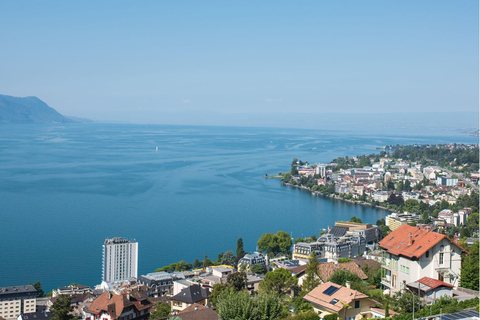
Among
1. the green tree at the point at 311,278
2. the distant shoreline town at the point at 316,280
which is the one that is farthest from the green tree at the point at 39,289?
the green tree at the point at 311,278

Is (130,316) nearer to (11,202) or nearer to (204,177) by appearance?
(11,202)

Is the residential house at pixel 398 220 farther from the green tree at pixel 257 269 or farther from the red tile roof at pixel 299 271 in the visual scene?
the red tile roof at pixel 299 271

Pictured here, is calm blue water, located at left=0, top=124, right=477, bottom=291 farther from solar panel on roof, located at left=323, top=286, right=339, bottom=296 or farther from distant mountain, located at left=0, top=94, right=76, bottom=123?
distant mountain, located at left=0, top=94, right=76, bottom=123

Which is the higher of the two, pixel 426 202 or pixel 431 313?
pixel 431 313

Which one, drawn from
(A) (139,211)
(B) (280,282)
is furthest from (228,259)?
(A) (139,211)

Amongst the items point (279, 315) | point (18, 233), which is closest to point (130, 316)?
point (279, 315)

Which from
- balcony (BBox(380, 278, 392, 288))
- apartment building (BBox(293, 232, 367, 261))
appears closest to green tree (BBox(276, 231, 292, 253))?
apartment building (BBox(293, 232, 367, 261))
